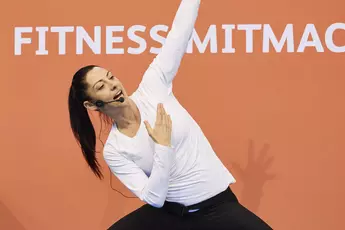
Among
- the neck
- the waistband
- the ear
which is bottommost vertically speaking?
the waistband

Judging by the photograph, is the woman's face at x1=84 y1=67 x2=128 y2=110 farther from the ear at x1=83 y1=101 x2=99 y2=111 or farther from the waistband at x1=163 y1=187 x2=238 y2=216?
the waistband at x1=163 y1=187 x2=238 y2=216

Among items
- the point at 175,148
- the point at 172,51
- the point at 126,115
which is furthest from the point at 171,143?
the point at 172,51

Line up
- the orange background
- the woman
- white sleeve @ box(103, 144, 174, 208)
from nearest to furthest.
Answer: white sleeve @ box(103, 144, 174, 208)
the woman
the orange background

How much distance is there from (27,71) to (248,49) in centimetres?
87

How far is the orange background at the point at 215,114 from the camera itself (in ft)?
6.97

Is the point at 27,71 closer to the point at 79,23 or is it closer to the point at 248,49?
the point at 79,23

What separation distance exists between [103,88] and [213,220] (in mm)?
469

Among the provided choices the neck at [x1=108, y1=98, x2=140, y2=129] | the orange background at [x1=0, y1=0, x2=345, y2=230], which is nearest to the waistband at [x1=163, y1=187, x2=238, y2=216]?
the neck at [x1=108, y1=98, x2=140, y2=129]

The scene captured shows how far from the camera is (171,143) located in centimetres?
150

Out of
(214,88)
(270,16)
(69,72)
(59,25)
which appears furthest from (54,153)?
(270,16)

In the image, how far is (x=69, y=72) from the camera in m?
2.24

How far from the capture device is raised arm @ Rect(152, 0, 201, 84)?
156 cm

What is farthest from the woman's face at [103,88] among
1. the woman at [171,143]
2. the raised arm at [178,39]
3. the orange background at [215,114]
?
the orange background at [215,114]

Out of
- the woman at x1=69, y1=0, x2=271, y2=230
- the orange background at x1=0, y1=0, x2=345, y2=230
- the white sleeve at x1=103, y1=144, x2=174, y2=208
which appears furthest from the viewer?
the orange background at x1=0, y1=0, x2=345, y2=230
